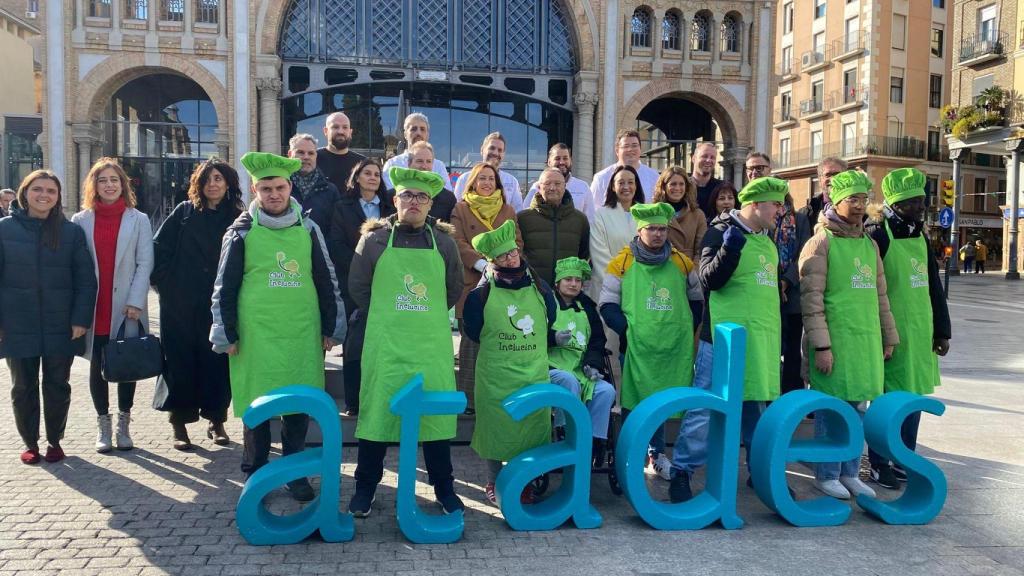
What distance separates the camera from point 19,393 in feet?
17.6

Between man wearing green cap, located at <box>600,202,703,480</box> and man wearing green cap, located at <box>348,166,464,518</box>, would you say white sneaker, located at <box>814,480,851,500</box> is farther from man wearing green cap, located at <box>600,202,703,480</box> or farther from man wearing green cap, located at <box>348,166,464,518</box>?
man wearing green cap, located at <box>348,166,464,518</box>

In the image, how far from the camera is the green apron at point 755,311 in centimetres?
472

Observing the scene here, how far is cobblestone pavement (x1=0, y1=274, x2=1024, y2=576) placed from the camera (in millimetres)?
3756

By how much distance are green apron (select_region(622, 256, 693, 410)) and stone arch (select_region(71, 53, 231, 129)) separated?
21.4 metres

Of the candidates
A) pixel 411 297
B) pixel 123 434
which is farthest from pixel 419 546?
pixel 123 434

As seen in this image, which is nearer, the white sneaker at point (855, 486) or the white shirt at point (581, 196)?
the white sneaker at point (855, 486)

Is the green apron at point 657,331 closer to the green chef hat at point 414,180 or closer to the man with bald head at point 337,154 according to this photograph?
the green chef hat at point 414,180

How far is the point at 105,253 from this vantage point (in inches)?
220

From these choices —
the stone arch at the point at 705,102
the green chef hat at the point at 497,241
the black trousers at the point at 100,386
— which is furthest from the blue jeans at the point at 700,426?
the stone arch at the point at 705,102

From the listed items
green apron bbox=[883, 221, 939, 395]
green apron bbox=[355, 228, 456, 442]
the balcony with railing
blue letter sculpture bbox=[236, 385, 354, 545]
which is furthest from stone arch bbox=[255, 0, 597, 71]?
the balcony with railing

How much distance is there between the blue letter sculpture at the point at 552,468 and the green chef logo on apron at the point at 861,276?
6.65ft

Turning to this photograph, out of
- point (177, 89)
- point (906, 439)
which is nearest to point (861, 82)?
point (177, 89)

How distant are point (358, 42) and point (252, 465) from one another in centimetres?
2152

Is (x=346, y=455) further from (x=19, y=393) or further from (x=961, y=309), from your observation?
(x=961, y=309)
